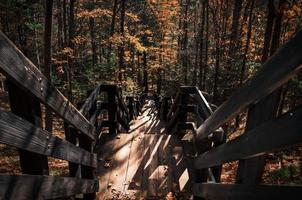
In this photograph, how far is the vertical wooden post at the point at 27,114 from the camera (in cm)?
212

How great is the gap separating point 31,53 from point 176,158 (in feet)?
77.8

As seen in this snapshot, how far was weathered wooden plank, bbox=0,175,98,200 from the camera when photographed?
1.84 meters

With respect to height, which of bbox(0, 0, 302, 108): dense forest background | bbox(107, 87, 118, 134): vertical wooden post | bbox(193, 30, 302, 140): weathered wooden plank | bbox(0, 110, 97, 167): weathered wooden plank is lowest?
bbox(0, 110, 97, 167): weathered wooden plank

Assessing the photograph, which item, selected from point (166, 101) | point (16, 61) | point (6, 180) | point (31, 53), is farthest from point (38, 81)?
point (31, 53)

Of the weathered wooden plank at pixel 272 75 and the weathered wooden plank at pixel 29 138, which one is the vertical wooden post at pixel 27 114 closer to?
the weathered wooden plank at pixel 29 138

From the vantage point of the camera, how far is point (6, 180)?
1.83 meters

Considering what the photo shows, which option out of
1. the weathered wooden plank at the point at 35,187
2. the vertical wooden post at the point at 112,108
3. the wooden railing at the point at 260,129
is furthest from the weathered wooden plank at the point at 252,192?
the vertical wooden post at the point at 112,108

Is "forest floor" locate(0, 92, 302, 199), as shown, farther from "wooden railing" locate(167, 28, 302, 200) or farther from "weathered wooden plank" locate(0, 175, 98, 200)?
"wooden railing" locate(167, 28, 302, 200)

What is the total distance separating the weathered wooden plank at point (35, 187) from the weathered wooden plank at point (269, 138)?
1646 mm

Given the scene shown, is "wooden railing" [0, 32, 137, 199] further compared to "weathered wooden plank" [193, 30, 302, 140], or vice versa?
"wooden railing" [0, 32, 137, 199]

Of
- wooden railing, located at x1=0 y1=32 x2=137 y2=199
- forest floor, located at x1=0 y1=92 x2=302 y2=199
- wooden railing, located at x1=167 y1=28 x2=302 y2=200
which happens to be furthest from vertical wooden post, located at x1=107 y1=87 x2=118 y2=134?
wooden railing, located at x1=167 y1=28 x2=302 y2=200

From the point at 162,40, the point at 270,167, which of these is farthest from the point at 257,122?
the point at 162,40

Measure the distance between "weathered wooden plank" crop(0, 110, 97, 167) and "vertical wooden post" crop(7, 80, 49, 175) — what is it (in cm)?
8

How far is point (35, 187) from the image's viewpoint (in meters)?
2.24
